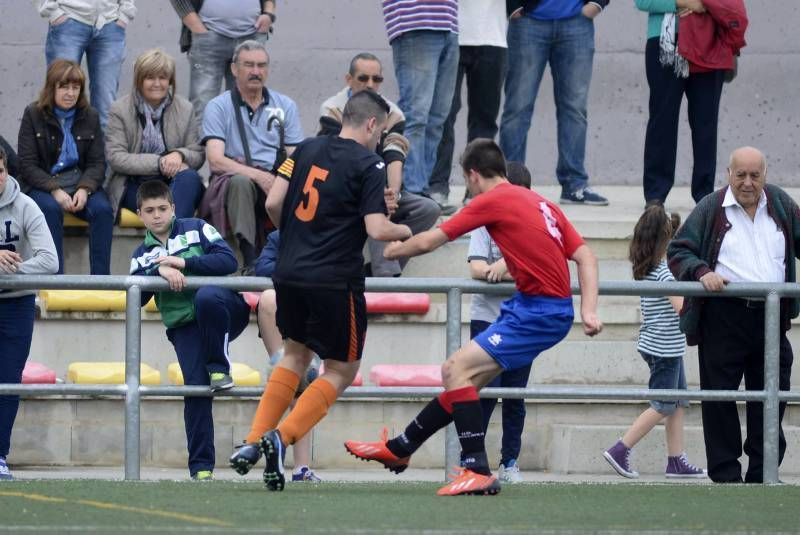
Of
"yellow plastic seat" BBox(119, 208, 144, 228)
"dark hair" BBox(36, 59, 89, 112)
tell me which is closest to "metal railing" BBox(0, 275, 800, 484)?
"dark hair" BBox(36, 59, 89, 112)

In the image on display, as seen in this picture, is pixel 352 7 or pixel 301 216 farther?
pixel 352 7

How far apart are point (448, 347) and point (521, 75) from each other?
4226 mm

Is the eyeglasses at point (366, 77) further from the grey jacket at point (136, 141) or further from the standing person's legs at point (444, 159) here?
the standing person's legs at point (444, 159)

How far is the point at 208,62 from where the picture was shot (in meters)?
12.0

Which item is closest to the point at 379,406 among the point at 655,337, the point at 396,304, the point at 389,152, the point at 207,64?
the point at 396,304

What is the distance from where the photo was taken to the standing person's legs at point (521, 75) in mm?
12242

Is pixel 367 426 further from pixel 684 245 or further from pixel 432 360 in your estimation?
pixel 684 245

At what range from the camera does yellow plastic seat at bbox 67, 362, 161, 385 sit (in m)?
10.0

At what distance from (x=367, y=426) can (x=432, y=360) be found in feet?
2.49

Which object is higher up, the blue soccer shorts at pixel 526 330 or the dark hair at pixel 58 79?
the dark hair at pixel 58 79

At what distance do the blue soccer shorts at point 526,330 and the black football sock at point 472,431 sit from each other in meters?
0.25

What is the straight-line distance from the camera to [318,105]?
1488 centimetres

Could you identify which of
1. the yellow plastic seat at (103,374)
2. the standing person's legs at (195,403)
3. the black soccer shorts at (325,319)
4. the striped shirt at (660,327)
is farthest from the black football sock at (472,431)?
the yellow plastic seat at (103,374)

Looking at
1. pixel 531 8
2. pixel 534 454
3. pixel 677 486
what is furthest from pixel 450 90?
pixel 677 486
